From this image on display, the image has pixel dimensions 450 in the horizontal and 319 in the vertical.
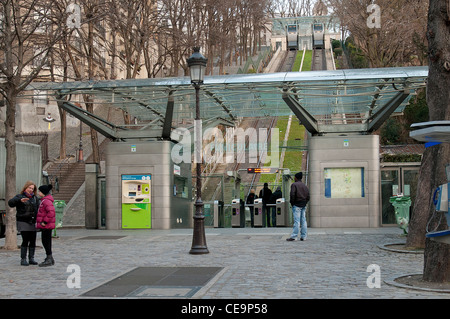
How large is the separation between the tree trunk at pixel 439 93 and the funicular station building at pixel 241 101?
29.1 feet

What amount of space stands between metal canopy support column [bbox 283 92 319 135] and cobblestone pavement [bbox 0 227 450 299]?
4208mm

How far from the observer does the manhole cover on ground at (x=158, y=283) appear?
9.10 m

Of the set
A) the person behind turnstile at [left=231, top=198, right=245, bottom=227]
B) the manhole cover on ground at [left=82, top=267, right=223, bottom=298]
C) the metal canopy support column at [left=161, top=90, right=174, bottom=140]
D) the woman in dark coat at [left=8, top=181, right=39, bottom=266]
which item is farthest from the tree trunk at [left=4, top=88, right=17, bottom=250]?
the person behind turnstile at [left=231, top=198, right=245, bottom=227]

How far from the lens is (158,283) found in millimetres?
10055

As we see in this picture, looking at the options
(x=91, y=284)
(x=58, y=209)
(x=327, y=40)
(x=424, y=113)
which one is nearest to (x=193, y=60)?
(x=91, y=284)

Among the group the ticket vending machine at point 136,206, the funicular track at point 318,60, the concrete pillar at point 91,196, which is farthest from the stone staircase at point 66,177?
the funicular track at point 318,60

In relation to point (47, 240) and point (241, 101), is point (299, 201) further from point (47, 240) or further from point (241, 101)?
point (241, 101)

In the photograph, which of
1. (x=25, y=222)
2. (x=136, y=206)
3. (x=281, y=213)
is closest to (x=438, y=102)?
(x=25, y=222)

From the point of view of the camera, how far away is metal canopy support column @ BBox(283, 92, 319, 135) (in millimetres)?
21281

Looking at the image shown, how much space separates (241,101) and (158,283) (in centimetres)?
1574

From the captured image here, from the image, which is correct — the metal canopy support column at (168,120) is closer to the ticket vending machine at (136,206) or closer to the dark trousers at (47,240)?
the ticket vending machine at (136,206)

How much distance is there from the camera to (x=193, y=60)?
14797mm

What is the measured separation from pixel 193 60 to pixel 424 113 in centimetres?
2725

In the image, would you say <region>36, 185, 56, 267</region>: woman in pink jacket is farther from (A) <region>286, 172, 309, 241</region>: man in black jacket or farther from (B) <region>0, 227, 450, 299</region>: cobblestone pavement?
(A) <region>286, 172, 309, 241</region>: man in black jacket
